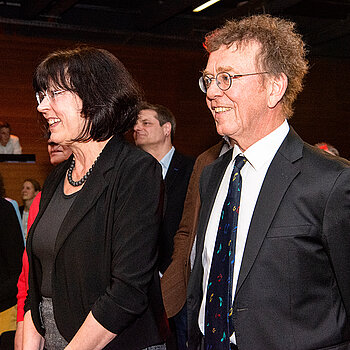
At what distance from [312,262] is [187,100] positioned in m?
10.7

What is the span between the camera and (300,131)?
1274 centimetres

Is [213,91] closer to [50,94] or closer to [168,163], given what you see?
[50,94]

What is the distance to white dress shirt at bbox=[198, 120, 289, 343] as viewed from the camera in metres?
1.69

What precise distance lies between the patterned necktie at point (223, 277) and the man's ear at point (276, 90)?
8.1 inches

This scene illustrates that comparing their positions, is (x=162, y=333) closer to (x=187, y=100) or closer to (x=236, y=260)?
(x=236, y=260)

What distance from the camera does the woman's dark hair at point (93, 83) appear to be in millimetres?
1862

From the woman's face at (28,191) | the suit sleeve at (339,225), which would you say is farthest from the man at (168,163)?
the woman's face at (28,191)

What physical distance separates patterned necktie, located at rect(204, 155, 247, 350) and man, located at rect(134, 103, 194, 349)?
1.62 m

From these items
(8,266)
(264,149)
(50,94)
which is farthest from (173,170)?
(264,149)

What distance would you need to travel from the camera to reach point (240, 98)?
5.69 feet

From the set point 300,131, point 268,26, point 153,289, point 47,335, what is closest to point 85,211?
point 153,289

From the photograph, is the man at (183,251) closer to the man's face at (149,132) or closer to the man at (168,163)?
the man at (168,163)

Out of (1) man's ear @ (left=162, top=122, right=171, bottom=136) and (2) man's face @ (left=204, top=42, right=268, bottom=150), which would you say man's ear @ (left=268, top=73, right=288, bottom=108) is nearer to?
(2) man's face @ (left=204, top=42, right=268, bottom=150)

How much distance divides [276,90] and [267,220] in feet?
1.44
